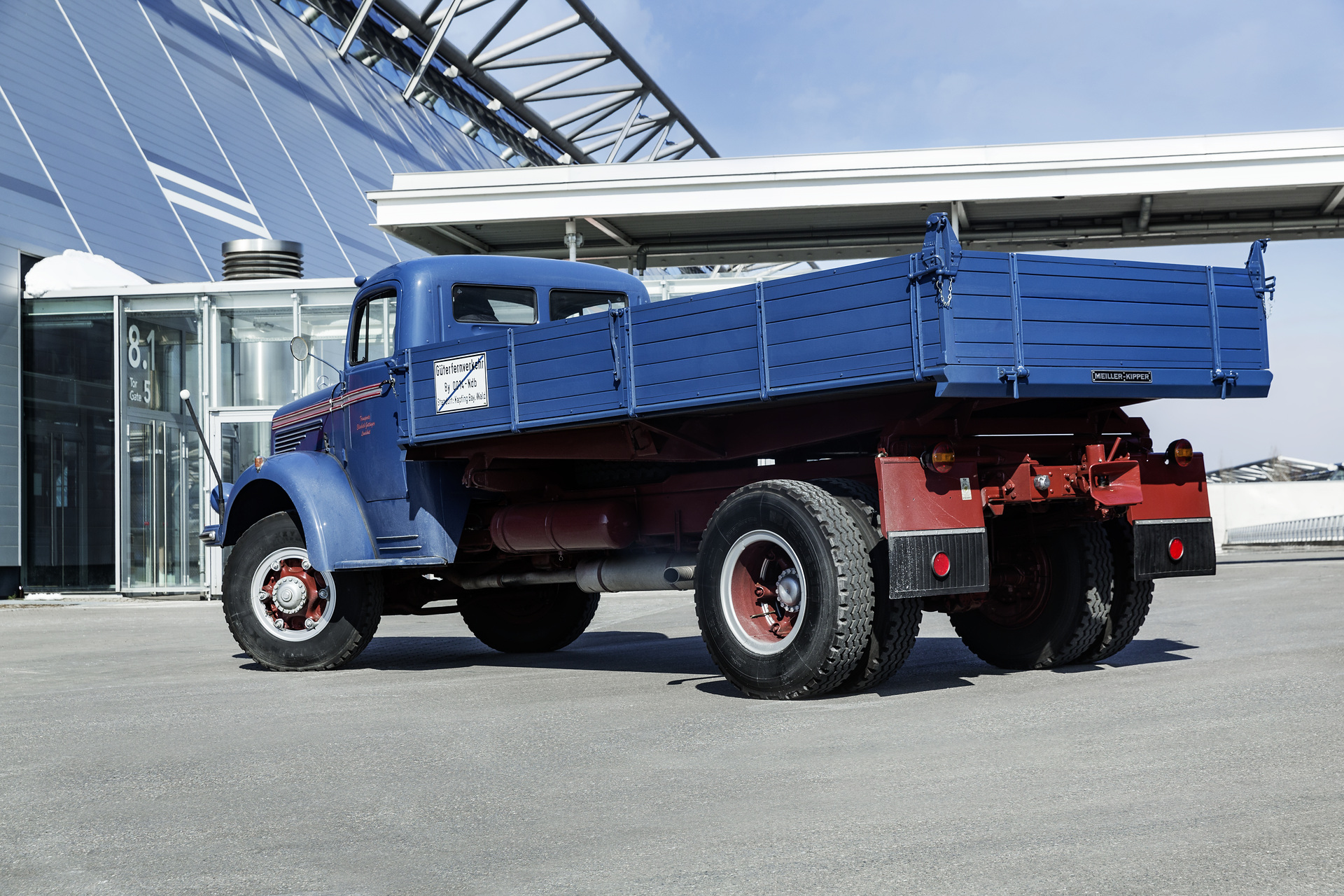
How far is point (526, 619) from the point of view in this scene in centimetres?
1080

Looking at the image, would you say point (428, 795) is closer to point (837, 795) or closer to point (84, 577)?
point (837, 795)

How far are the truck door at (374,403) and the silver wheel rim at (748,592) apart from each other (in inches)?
122

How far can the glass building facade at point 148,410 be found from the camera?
65.9 ft

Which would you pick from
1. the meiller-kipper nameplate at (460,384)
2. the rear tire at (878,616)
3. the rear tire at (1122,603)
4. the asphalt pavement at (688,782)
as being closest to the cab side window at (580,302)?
the meiller-kipper nameplate at (460,384)

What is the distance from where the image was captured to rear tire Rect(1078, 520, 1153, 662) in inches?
312

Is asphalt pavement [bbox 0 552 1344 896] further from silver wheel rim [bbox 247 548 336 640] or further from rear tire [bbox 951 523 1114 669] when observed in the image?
silver wheel rim [bbox 247 548 336 640]

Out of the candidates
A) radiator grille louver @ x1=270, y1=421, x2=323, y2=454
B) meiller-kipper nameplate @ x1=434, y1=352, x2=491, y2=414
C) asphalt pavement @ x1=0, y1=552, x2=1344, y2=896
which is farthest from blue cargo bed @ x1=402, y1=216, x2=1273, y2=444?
radiator grille louver @ x1=270, y1=421, x2=323, y2=454

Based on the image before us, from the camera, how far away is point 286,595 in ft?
31.0

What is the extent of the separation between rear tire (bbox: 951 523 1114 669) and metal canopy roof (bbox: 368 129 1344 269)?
1077 cm

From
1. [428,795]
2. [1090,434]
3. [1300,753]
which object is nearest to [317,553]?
[428,795]

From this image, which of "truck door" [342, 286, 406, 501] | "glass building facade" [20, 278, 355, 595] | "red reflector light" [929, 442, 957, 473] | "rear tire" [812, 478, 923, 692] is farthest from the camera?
"glass building facade" [20, 278, 355, 595]

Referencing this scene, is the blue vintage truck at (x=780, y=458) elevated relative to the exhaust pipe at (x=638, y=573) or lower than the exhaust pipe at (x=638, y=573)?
elevated

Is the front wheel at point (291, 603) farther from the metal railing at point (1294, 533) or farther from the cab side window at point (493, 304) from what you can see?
the metal railing at point (1294, 533)

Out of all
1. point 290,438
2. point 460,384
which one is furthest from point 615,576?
point 290,438
